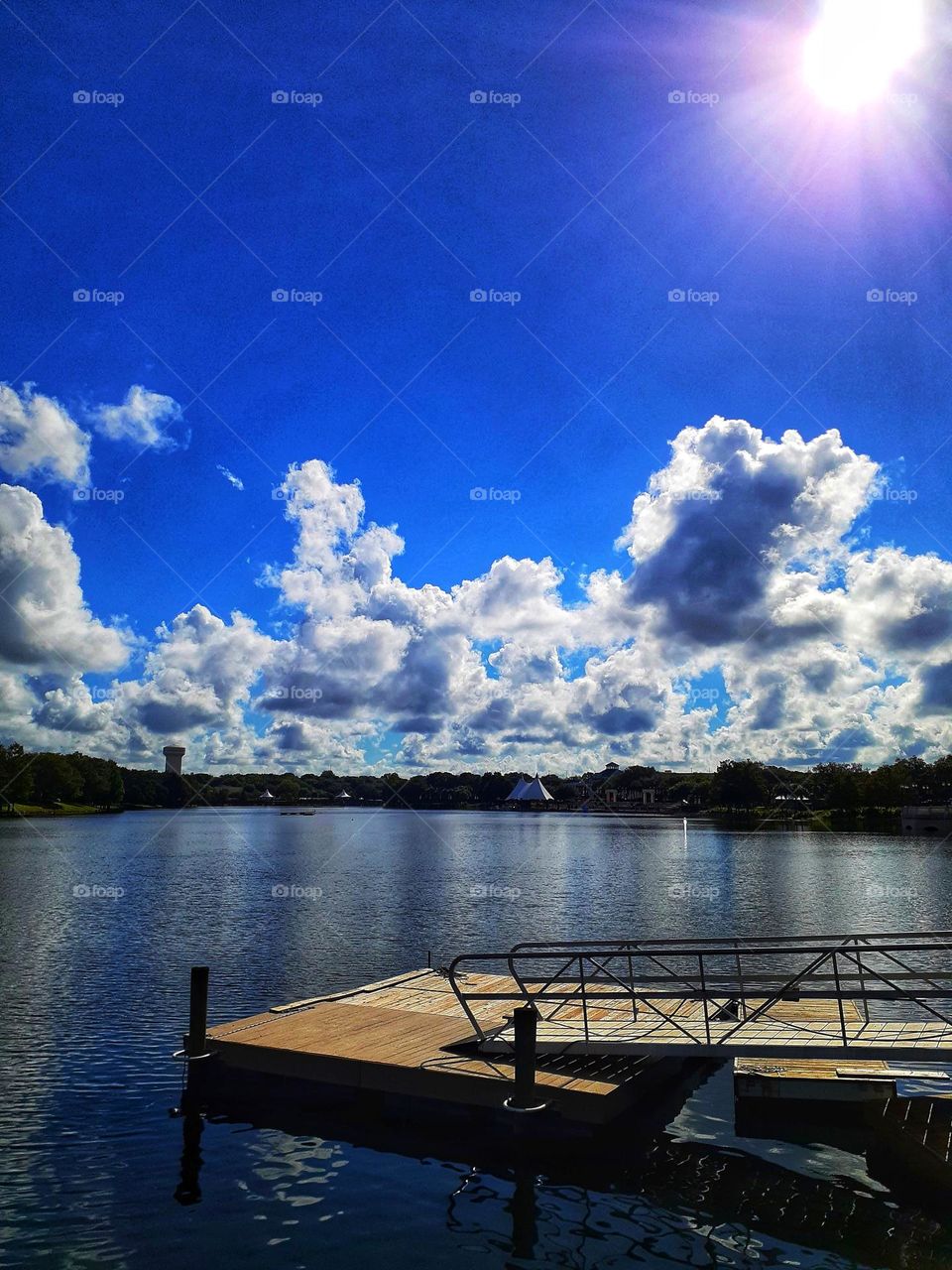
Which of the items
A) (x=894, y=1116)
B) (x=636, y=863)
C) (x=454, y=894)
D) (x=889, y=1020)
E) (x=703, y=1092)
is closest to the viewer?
(x=894, y=1116)

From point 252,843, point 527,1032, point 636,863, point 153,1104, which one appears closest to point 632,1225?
point 527,1032

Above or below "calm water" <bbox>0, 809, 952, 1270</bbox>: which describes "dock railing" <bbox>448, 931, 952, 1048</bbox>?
above

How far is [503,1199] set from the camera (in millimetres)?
16453

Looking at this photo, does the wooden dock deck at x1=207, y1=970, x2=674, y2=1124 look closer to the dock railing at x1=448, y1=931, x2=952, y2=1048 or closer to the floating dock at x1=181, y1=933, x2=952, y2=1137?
the floating dock at x1=181, y1=933, x2=952, y2=1137

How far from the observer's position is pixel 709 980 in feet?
95.0

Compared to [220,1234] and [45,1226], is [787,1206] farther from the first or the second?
[45,1226]

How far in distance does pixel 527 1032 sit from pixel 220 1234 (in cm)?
603
